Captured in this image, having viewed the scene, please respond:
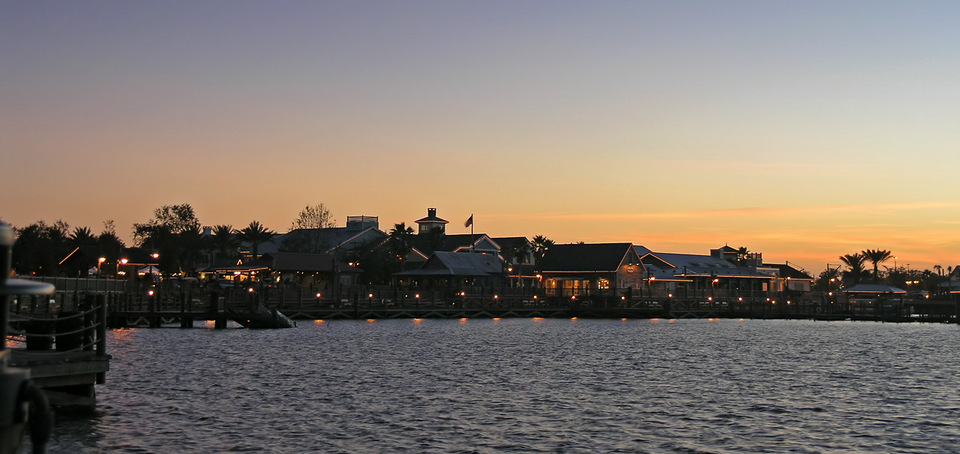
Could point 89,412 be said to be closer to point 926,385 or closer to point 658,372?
point 658,372

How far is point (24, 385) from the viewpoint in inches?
372

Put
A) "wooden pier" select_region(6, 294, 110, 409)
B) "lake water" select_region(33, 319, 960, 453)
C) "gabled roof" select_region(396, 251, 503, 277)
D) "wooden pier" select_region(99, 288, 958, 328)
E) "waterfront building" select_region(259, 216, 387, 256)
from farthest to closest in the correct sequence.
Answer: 1. "waterfront building" select_region(259, 216, 387, 256)
2. "gabled roof" select_region(396, 251, 503, 277)
3. "wooden pier" select_region(99, 288, 958, 328)
4. "lake water" select_region(33, 319, 960, 453)
5. "wooden pier" select_region(6, 294, 110, 409)

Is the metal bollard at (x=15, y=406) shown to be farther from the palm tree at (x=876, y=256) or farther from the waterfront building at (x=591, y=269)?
the palm tree at (x=876, y=256)

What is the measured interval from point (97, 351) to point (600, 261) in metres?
113

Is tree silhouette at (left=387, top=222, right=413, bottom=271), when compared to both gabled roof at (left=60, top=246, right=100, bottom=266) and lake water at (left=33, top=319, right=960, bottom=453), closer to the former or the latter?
gabled roof at (left=60, top=246, right=100, bottom=266)

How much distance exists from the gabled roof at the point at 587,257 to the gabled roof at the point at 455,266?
8931 millimetres

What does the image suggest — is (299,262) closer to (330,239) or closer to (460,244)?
(330,239)

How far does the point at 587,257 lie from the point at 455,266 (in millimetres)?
20694

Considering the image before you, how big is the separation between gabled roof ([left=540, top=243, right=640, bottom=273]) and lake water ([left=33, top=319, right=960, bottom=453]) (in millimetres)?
71632

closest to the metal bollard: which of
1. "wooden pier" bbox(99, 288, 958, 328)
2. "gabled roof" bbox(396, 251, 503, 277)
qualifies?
"wooden pier" bbox(99, 288, 958, 328)

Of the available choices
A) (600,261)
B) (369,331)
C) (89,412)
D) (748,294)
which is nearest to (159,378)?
(89,412)

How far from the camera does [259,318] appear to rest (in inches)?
→ 3071

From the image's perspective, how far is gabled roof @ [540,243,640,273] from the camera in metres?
136

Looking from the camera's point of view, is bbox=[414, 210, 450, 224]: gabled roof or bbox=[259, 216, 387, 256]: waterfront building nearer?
bbox=[259, 216, 387, 256]: waterfront building
